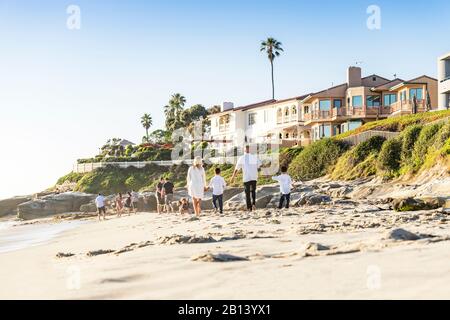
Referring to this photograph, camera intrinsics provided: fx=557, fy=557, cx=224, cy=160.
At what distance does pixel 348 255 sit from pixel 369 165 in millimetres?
27478

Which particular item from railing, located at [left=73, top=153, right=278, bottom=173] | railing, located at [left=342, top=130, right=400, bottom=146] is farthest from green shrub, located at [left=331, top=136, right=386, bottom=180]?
railing, located at [left=73, top=153, right=278, bottom=173]

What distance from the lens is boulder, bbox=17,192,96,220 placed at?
50.5 m

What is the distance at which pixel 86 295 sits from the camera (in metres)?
4.34

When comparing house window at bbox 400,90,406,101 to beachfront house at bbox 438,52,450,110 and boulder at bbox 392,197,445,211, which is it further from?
boulder at bbox 392,197,445,211

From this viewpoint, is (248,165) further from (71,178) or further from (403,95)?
(71,178)

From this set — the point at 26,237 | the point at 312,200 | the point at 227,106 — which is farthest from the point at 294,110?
the point at 26,237

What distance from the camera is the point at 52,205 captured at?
52.8m

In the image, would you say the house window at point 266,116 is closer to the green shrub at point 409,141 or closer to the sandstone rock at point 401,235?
the green shrub at point 409,141

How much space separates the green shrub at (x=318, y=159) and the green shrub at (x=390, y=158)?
6982 mm

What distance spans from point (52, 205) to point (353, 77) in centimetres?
3445

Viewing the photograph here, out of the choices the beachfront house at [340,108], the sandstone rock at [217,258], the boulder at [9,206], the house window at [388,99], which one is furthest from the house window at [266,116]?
the sandstone rock at [217,258]

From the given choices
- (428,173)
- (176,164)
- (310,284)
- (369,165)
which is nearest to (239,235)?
(310,284)

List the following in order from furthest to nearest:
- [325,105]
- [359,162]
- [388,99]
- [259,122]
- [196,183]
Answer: [259,122] < [325,105] < [388,99] < [359,162] < [196,183]
